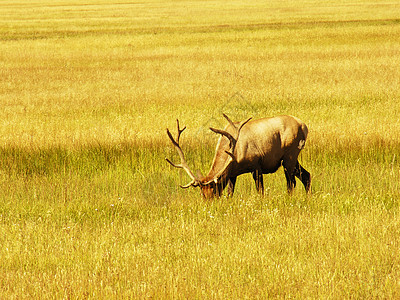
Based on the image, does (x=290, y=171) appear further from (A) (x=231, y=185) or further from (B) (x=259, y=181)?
(A) (x=231, y=185)

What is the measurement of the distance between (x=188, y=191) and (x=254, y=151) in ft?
3.88

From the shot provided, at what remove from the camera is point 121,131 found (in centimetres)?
1168

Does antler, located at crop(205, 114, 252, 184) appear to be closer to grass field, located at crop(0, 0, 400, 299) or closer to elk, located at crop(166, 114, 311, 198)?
elk, located at crop(166, 114, 311, 198)

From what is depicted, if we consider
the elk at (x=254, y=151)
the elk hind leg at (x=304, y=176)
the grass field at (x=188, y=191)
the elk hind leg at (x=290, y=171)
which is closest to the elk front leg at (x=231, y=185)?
the elk at (x=254, y=151)

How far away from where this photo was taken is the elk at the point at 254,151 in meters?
7.49

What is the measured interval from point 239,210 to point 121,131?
507 centimetres

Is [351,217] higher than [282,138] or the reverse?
the reverse

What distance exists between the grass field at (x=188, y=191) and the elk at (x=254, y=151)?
0.96ft

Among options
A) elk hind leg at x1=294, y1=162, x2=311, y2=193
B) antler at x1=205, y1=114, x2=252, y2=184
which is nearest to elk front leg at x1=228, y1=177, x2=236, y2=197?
antler at x1=205, y1=114, x2=252, y2=184

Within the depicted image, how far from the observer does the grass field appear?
5.32m

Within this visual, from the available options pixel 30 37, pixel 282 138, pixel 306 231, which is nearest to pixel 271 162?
pixel 282 138

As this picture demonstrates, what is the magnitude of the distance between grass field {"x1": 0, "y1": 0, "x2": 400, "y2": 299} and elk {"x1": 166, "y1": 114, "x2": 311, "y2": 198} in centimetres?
29

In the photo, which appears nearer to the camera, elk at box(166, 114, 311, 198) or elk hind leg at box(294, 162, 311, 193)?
elk at box(166, 114, 311, 198)

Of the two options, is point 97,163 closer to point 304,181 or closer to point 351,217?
point 304,181
